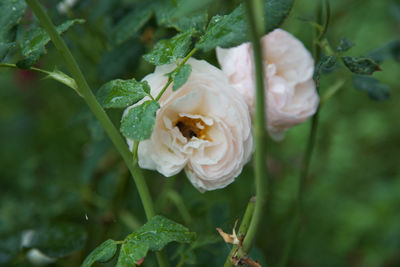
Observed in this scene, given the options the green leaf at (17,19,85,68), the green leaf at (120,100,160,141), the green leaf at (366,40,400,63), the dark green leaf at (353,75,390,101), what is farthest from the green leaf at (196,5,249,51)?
the green leaf at (366,40,400,63)

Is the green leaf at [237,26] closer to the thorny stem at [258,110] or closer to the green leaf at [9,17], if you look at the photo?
the thorny stem at [258,110]

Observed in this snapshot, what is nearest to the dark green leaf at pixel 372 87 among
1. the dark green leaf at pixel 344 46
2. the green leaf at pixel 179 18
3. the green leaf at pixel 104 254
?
the dark green leaf at pixel 344 46

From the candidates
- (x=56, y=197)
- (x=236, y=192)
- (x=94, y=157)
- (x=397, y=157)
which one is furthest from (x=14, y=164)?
(x=397, y=157)

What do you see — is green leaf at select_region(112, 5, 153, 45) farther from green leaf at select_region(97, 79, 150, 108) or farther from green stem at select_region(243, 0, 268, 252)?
green stem at select_region(243, 0, 268, 252)

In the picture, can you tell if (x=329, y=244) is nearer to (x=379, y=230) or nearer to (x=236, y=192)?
(x=379, y=230)

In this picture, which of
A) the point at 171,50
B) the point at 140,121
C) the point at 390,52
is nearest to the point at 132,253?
the point at 140,121
